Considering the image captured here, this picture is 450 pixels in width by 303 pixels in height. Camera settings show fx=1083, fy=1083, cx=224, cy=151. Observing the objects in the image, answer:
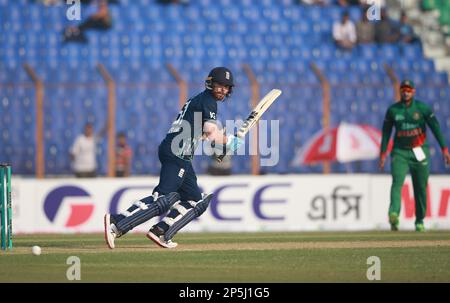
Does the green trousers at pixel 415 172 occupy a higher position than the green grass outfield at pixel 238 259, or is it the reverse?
the green trousers at pixel 415 172

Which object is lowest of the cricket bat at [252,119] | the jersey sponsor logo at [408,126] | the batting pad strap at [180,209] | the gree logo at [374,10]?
the batting pad strap at [180,209]

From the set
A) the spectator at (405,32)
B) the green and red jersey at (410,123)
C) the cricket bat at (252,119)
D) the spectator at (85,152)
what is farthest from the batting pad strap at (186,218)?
the spectator at (405,32)

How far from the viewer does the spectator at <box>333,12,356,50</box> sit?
23188 millimetres

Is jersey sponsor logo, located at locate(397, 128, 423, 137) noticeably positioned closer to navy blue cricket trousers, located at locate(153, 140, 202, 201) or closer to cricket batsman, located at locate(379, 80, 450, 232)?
cricket batsman, located at locate(379, 80, 450, 232)

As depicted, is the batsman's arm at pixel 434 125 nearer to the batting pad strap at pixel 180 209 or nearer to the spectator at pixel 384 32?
the batting pad strap at pixel 180 209

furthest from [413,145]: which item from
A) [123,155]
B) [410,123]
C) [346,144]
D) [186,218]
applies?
[123,155]

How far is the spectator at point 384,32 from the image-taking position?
23.5m

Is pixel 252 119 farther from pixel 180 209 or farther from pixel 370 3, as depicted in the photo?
pixel 370 3

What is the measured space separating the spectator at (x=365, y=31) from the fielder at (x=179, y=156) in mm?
11996

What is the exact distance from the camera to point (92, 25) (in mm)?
22438

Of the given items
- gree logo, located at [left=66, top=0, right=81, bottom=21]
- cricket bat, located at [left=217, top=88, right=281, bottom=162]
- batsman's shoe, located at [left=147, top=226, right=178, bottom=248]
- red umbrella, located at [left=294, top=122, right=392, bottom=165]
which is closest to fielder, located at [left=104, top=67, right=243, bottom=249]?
batsman's shoe, located at [left=147, top=226, right=178, bottom=248]

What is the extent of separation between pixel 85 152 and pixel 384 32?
807cm

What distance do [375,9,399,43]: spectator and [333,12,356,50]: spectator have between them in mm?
600
